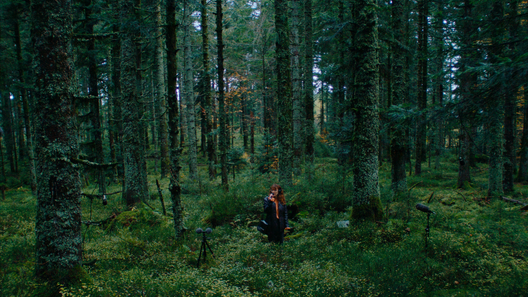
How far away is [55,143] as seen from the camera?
4371mm

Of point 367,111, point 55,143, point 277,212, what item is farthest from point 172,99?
point 367,111

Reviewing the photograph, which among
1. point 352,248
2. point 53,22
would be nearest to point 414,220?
point 352,248

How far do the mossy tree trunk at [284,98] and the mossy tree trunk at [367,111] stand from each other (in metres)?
3.88

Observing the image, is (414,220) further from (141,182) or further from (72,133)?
(141,182)

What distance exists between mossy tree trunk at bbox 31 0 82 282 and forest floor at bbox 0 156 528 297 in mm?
511

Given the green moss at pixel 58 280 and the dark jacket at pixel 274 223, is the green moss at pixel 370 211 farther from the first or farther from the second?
the green moss at pixel 58 280

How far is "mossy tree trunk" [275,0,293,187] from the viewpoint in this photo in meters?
10.8

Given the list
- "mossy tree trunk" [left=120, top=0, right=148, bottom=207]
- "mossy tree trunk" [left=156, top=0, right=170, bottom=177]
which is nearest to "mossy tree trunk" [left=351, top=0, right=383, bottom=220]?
"mossy tree trunk" [left=120, top=0, right=148, bottom=207]

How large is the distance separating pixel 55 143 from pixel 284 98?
825 cm

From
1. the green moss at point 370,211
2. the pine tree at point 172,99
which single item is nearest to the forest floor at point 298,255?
the green moss at point 370,211

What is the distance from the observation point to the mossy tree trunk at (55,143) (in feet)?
14.1

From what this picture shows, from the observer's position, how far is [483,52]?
6.43 m

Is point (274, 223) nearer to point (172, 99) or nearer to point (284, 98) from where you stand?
point (172, 99)

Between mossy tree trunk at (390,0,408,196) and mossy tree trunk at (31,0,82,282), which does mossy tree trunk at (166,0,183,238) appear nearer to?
mossy tree trunk at (31,0,82,282)
